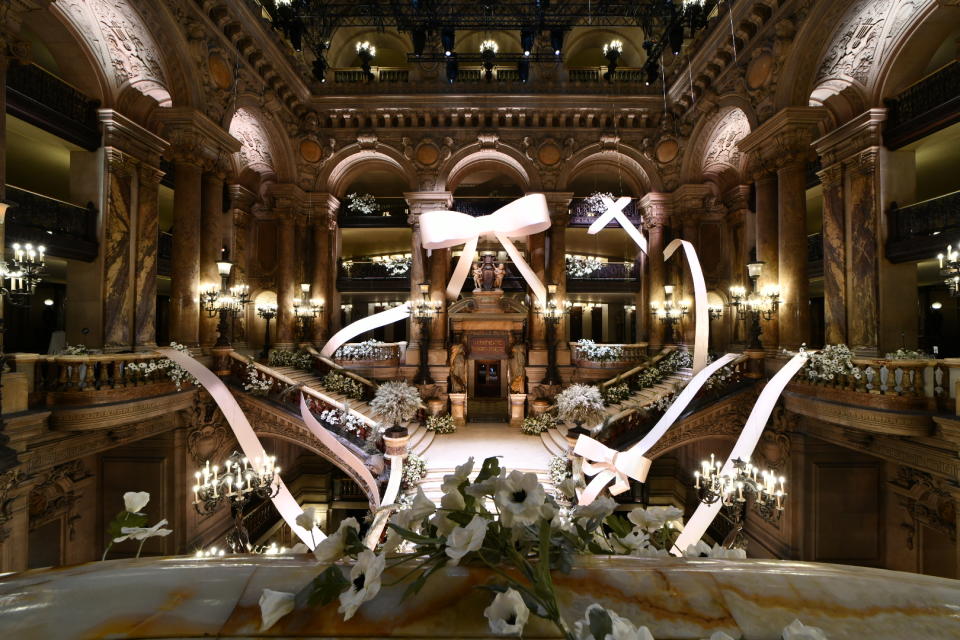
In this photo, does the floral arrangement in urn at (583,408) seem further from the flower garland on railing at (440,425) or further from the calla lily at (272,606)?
the calla lily at (272,606)

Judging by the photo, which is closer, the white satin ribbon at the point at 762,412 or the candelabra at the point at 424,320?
the white satin ribbon at the point at 762,412

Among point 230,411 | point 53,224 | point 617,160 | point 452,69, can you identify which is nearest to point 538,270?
point 617,160

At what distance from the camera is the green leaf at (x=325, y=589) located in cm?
117

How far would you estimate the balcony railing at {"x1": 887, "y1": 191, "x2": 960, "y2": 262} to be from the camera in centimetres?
888

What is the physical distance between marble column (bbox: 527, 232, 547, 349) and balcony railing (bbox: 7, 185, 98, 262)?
1365 cm

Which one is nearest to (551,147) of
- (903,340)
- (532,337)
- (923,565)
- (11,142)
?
(532,337)

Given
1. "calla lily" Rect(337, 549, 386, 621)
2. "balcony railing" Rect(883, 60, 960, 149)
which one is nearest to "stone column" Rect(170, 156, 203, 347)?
"calla lily" Rect(337, 549, 386, 621)

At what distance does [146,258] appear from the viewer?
10.8 metres

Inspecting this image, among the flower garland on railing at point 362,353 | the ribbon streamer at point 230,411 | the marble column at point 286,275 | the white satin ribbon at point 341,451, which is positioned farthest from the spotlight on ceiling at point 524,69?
the ribbon streamer at point 230,411

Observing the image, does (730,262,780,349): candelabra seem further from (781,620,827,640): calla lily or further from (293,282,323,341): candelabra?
(293,282,323,341): candelabra

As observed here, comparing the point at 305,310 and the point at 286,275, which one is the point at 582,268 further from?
the point at 286,275

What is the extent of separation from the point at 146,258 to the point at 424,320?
8.78 meters

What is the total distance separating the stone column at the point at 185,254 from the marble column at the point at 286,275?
16.4 ft

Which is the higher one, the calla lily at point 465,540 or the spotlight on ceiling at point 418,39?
the spotlight on ceiling at point 418,39
